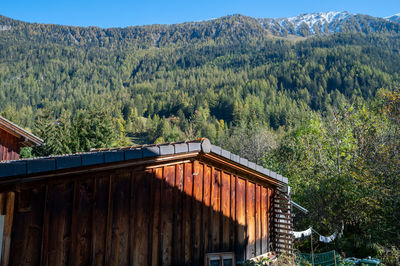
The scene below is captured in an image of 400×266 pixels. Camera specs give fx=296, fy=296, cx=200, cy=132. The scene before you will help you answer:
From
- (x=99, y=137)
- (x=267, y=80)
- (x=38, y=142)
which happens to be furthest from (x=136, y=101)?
(x=38, y=142)

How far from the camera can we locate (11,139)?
43.9 ft

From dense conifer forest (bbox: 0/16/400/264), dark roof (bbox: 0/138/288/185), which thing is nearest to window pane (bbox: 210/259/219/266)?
dark roof (bbox: 0/138/288/185)

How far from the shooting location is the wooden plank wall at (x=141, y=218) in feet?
15.0

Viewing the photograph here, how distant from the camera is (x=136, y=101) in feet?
377

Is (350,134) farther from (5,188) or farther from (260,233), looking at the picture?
(5,188)

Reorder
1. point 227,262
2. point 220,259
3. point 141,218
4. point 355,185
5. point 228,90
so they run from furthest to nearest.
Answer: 1. point 228,90
2. point 355,185
3. point 227,262
4. point 220,259
5. point 141,218

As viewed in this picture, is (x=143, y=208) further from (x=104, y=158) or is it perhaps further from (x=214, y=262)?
(x=214, y=262)

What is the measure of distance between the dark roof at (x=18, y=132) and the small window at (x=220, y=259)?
34.1 feet

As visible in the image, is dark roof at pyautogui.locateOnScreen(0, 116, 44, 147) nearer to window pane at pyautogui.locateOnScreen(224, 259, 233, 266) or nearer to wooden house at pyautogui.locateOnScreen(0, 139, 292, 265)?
wooden house at pyautogui.locateOnScreen(0, 139, 292, 265)

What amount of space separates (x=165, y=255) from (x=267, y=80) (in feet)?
425

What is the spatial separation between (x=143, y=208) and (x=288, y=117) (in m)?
82.6

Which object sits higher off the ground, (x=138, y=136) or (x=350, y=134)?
(x=138, y=136)

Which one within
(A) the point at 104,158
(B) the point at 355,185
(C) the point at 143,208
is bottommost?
(C) the point at 143,208

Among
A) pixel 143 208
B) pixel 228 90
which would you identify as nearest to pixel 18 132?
pixel 143 208
